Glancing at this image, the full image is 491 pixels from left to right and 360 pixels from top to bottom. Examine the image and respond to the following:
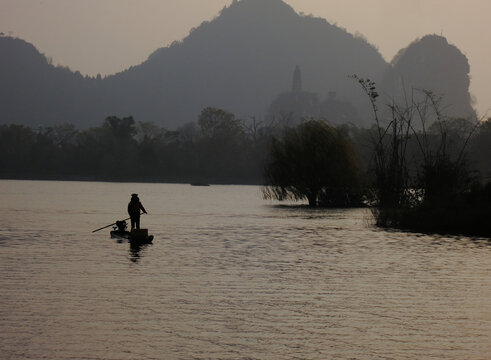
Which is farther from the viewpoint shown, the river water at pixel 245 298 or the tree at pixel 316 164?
the tree at pixel 316 164

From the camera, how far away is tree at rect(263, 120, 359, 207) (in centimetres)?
6888

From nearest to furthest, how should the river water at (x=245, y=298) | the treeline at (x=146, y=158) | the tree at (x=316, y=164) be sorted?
the river water at (x=245, y=298) < the tree at (x=316, y=164) < the treeline at (x=146, y=158)

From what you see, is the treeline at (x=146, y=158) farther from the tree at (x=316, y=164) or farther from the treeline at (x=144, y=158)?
the tree at (x=316, y=164)

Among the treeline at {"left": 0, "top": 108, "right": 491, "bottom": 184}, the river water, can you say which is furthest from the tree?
the treeline at {"left": 0, "top": 108, "right": 491, "bottom": 184}

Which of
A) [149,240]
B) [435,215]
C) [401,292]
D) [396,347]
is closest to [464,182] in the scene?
[435,215]

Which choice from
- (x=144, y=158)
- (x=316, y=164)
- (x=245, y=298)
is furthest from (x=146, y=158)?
(x=245, y=298)

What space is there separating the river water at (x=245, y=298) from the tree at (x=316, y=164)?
31.1 metres

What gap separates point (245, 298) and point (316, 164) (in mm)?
50432

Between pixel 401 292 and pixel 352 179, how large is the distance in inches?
1919

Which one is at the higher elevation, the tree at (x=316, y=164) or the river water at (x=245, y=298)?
the tree at (x=316, y=164)

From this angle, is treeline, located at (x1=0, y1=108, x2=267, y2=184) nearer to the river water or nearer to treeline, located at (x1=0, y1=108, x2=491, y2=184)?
treeline, located at (x1=0, y1=108, x2=491, y2=184)

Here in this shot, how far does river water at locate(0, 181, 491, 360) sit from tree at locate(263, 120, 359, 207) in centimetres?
3109

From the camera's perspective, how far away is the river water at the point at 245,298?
13824mm

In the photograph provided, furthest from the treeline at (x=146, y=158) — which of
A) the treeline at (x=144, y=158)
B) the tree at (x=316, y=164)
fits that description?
the tree at (x=316, y=164)
